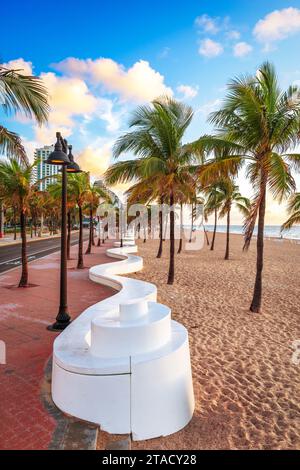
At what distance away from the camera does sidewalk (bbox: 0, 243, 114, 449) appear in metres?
3.20

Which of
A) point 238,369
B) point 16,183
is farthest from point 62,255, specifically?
point 16,183

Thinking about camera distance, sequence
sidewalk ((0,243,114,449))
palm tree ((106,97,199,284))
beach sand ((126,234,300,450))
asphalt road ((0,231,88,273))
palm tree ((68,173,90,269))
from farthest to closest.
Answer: asphalt road ((0,231,88,273)) < palm tree ((68,173,90,269)) < palm tree ((106,97,199,284)) < beach sand ((126,234,300,450)) < sidewalk ((0,243,114,449))

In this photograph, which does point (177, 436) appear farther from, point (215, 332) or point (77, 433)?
point (215, 332)

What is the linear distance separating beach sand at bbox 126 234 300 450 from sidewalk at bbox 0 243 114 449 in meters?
1.22

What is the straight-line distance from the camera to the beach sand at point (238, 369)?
3.53 metres

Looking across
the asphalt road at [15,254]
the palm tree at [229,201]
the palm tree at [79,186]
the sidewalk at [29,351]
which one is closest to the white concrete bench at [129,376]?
the sidewalk at [29,351]

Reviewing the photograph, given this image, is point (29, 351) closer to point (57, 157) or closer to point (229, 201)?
point (57, 157)

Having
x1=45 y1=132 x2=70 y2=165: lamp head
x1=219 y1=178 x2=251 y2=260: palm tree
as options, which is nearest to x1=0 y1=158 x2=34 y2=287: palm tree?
x1=45 y1=132 x2=70 y2=165: lamp head

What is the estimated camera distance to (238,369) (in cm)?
532

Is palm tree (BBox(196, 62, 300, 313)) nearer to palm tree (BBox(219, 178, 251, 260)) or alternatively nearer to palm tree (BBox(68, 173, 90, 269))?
palm tree (BBox(68, 173, 90, 269))

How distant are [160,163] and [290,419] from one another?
9.46 metres

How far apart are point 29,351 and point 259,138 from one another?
8555 millimetres
